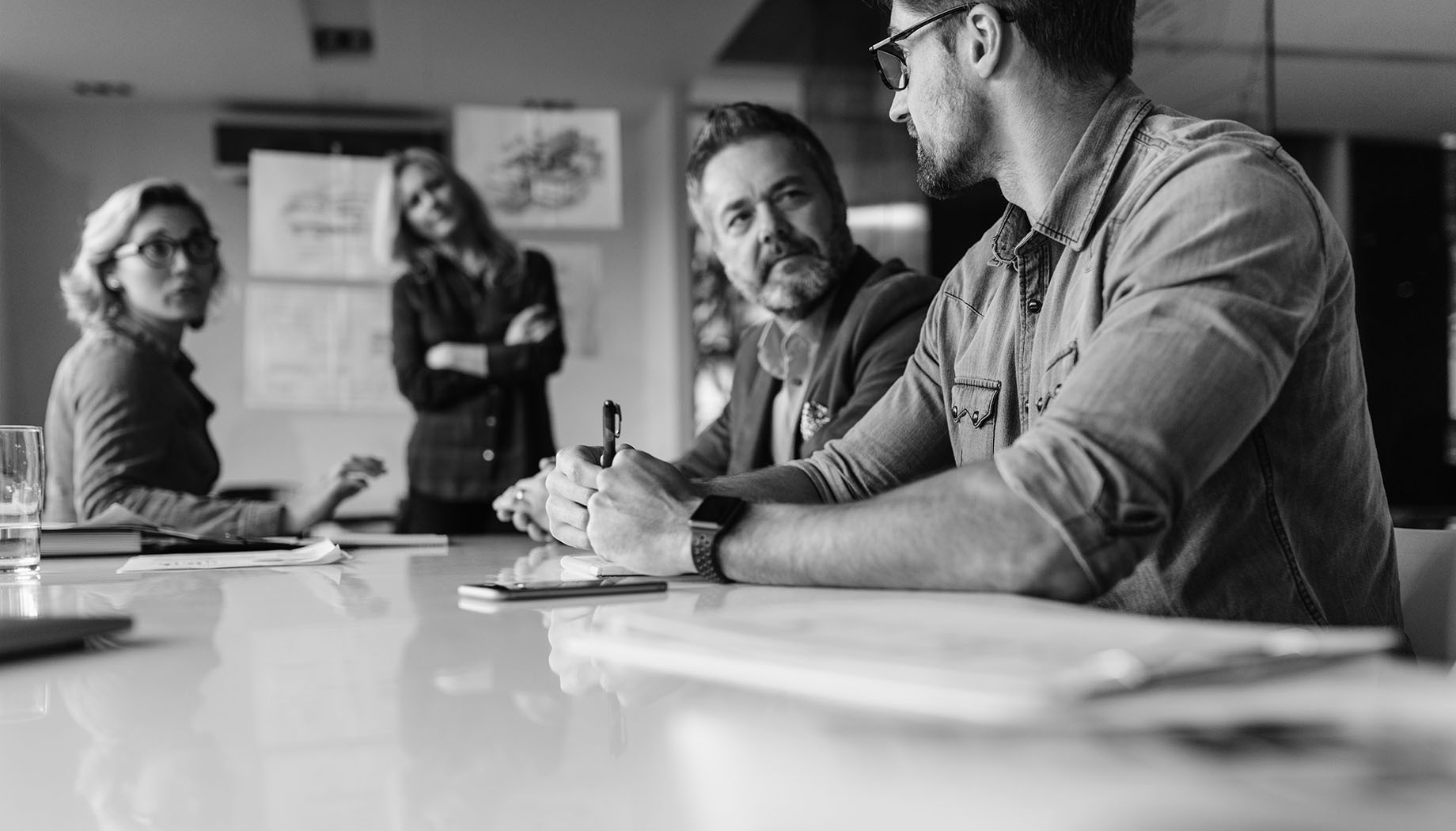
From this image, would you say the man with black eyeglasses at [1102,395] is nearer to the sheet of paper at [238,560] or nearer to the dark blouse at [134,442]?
the sheet of paper at [238,560]

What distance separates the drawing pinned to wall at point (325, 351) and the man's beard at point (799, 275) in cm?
238

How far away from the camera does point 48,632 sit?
2.61 feet

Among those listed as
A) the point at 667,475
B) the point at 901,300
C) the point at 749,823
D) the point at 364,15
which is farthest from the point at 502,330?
the point at 749,823

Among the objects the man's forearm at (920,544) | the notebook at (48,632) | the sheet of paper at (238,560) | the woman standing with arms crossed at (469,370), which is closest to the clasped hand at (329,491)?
the sheet of paper at (238,560)

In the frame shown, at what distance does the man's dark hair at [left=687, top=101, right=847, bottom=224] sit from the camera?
2.37 meters

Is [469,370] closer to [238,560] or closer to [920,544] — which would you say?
[238,560]

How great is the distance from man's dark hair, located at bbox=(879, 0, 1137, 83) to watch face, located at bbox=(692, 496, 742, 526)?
2.04 feet

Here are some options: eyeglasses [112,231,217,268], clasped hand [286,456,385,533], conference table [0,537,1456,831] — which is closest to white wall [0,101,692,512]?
eyeglasses [112,231,217,268]

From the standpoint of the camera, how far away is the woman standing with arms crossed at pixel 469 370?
12.5 ft

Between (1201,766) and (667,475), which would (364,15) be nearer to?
(667,475)

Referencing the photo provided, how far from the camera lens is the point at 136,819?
444mm

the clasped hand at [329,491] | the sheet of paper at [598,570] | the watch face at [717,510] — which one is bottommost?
the clasped hand at [329,491]

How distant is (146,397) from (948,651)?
2562 mm

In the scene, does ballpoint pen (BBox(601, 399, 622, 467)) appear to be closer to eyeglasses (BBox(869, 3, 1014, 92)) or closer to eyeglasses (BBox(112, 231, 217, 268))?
eyeglasses (BBox(869, 3, 1014, 92))
